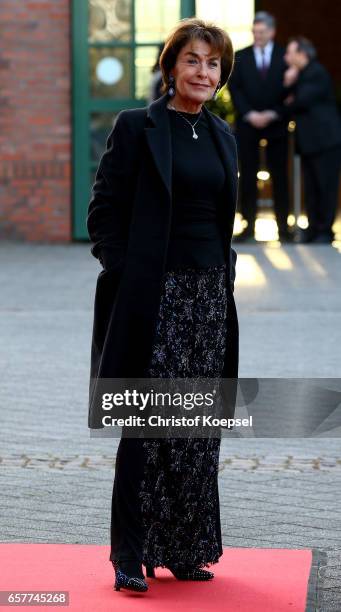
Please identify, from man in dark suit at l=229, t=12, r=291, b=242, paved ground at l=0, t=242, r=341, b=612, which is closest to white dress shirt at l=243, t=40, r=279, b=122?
man in dark suit at l=229, t=12, r=291, b=242

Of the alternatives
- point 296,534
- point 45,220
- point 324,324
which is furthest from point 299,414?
point 45,220

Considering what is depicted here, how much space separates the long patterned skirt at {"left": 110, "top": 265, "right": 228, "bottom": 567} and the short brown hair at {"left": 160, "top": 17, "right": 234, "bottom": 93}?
2.15ft

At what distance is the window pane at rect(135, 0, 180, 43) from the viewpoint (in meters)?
16.4

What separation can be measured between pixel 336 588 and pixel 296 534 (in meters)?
0.77

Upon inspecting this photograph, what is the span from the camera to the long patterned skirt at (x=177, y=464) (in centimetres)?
503

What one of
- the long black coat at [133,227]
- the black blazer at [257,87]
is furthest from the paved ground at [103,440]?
the black blazer at [257,87]

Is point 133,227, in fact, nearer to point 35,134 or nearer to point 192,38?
point 192,38

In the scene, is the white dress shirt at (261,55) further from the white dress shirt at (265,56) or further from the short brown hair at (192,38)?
the short brown hair at (192,38)

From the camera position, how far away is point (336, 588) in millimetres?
5234

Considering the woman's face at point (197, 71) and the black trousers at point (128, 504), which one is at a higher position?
the woman's face at point (197, 71)

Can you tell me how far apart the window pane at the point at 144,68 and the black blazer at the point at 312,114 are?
1.53 metres

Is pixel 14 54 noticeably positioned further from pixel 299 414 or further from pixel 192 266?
pixel 192 266

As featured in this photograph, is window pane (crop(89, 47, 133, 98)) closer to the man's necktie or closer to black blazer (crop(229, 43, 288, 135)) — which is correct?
black blazer (crop(229, 43, 288, 135))

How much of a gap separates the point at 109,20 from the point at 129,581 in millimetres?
12105
